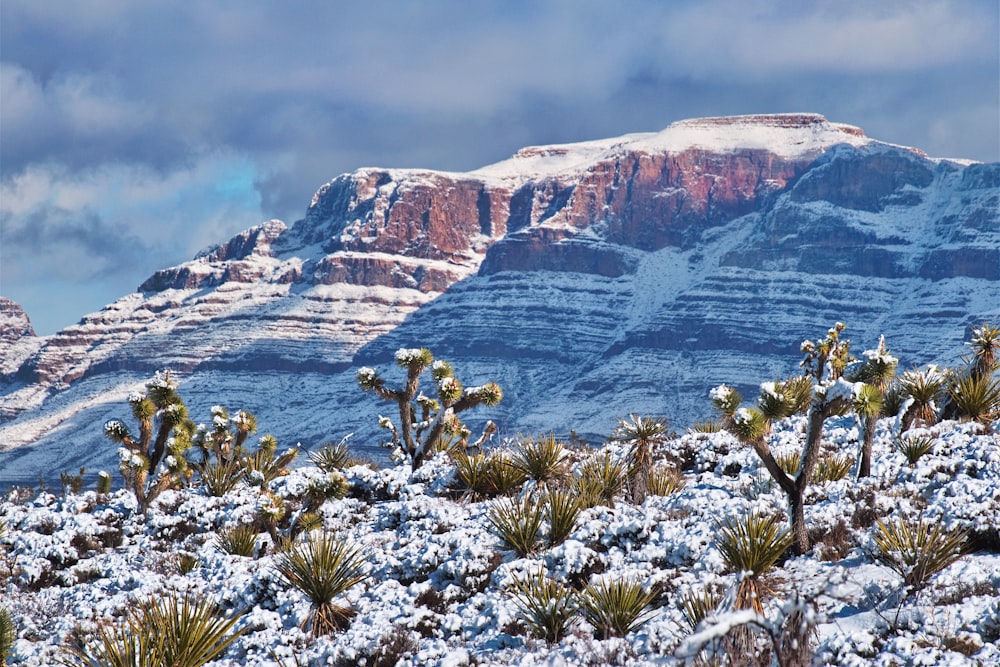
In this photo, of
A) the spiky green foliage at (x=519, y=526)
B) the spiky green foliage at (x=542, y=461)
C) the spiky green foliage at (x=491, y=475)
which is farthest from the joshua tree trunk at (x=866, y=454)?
the spiky green foliage at (x=491, y=475)

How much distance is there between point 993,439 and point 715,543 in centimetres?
667

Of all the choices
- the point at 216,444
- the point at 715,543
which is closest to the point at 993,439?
the point at 715,543

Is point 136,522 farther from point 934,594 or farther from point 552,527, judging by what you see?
point 934,594

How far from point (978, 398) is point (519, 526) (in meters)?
11.3

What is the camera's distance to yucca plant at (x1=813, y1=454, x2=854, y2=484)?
18688mm

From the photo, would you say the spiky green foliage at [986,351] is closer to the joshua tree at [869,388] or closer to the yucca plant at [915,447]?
the yucca plant at [915,447]

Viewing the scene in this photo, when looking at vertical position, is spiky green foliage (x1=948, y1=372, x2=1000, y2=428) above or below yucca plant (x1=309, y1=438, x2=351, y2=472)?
above

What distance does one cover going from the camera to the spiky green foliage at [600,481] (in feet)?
60.8

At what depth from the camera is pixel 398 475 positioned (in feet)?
78.6

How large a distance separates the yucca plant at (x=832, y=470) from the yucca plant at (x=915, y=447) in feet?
3.48

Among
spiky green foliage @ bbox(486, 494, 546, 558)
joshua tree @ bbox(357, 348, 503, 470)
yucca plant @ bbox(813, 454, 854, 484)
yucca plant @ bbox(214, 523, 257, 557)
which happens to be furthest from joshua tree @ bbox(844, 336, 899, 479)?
yucca plant @ bbox(214, 523, 257, 557)

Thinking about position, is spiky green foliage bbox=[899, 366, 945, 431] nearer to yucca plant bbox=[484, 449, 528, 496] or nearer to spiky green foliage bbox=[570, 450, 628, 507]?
spiky green foliage bbox=[570, 450, 628, 507]

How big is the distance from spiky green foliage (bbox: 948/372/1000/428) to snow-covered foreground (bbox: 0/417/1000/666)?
4.86 feet

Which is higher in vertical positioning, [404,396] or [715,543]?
[404,396]
